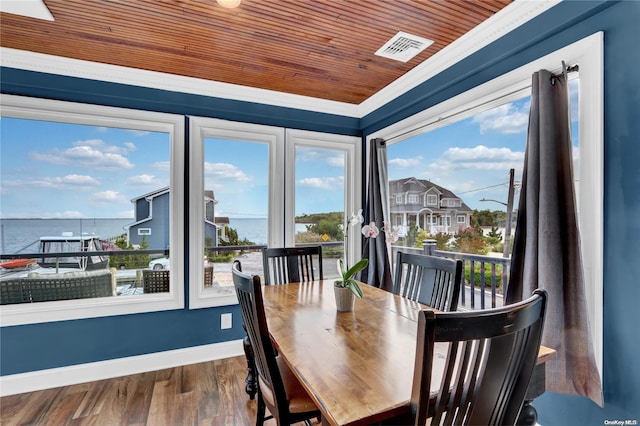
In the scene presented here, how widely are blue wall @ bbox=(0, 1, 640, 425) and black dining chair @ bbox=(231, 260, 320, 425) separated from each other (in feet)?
4.80

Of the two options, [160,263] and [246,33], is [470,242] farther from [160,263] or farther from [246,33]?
[160,263]

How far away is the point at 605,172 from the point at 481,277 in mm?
1198

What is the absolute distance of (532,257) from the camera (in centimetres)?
176

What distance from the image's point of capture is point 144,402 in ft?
7.37

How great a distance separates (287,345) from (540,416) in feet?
5.47

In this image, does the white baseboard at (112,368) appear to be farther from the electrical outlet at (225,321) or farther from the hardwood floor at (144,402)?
the electrical outlet at (225,321)

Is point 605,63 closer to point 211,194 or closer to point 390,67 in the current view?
point 390,67

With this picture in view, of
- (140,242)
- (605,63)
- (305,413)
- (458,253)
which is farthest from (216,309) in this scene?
(605,63)

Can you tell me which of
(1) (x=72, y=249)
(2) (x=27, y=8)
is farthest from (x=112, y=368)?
(2) (x=27, y=8)

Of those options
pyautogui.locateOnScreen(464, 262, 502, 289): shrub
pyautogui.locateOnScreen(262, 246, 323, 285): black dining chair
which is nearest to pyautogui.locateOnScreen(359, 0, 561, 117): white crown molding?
pyautogui.locateOnScreen(464, 262, 502, 289): shrub

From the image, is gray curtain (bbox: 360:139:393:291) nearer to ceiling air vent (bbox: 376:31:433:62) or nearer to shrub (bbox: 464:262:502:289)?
shrub (bbox: 464:262:502:289)

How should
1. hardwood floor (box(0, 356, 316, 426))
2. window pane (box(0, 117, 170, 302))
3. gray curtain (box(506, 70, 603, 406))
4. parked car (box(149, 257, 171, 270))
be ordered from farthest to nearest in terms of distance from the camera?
parked car (box(149, 257, 171, 270)) → window pane (box(0, 117, 170, 302)) → hardwood floor (box(0, 356, 316, 426)) → gray curtain (box(506, 70, 603, 406))

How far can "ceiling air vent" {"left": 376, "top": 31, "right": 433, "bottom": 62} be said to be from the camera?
217cm

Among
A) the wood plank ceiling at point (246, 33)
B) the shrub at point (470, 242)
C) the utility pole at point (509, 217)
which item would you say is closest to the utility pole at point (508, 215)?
the utility pole at point (509, 217)
